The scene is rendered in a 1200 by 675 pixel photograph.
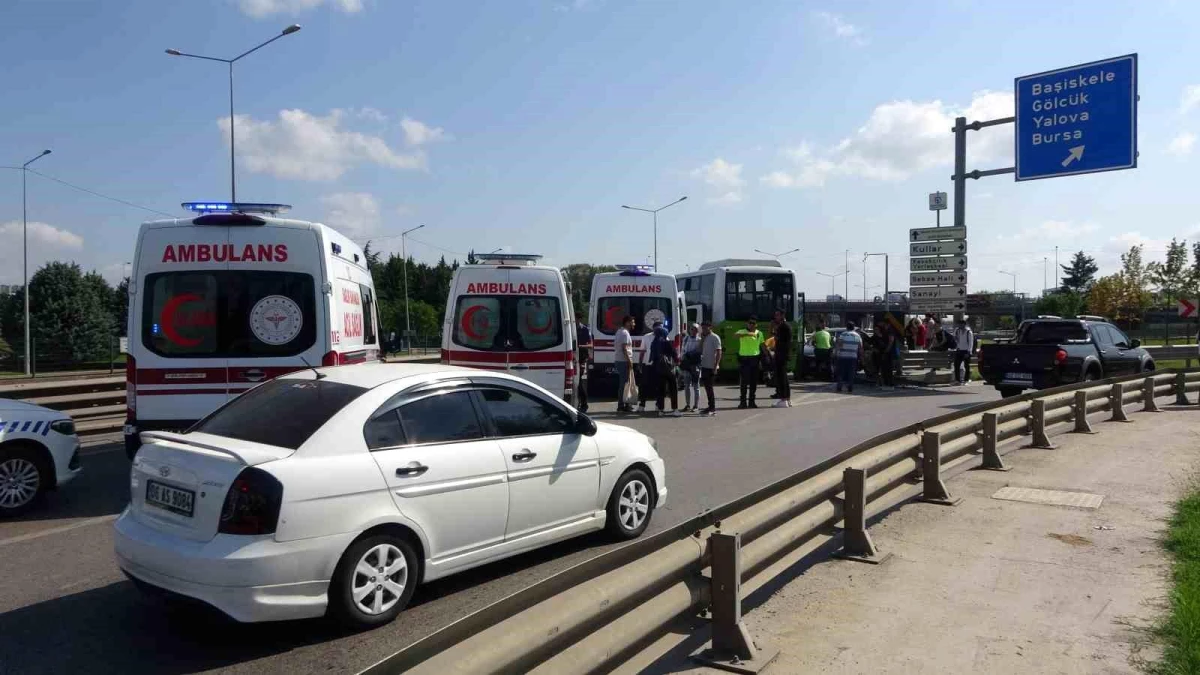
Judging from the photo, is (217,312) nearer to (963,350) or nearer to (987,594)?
(987,594)

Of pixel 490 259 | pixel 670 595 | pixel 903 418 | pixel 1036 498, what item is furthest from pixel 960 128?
pixel 670 595

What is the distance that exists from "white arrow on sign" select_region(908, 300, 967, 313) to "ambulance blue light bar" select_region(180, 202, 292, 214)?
1977 cm

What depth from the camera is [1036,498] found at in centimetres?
854

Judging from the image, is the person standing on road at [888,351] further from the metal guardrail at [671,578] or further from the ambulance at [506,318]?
the metal guardrail at [671,578]

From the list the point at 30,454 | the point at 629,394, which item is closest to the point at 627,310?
the point at 629,394

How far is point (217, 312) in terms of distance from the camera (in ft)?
28.9

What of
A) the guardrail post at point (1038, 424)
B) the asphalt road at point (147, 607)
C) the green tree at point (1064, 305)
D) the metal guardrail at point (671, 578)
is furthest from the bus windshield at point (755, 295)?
the green tree at point (1064, 305)

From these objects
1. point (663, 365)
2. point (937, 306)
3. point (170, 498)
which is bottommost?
point (170, 498)

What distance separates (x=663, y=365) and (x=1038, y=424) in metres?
6.64

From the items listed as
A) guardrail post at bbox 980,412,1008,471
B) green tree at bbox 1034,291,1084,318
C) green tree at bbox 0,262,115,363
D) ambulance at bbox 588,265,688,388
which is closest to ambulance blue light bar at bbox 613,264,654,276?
ambulance at bbox 588,265,688,388

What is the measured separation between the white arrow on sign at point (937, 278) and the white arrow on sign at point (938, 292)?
0.46 ft

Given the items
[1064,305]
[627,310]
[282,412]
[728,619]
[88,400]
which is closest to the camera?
[728,619]

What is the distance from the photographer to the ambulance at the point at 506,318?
13.6 meters

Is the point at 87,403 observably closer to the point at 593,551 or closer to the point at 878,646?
the point at 593,551
